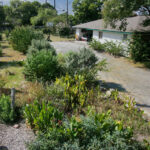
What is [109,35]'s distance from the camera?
18.2m

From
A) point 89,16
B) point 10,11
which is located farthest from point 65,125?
point 10,11

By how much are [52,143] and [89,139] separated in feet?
2.53

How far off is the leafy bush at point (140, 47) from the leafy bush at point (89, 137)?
36.8ft

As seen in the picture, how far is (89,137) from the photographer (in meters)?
3.33

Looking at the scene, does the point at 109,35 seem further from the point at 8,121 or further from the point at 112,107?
the point at 8,121

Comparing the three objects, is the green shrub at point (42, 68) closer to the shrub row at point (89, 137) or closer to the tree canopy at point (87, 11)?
the shrub row at point (89, 137)

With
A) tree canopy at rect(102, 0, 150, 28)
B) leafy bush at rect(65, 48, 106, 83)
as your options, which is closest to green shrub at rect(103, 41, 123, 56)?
tree canopy at rect(102, 0, 150, 28)

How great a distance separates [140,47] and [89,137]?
11679 millimetres

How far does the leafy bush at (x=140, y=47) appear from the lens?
13.1 m

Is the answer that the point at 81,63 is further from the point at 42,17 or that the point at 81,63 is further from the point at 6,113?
the point at 42,17

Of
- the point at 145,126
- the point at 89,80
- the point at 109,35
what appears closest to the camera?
the point at 145,126

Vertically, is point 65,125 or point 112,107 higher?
point 65,125

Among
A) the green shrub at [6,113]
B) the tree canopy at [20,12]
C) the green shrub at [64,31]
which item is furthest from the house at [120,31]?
the tree canopy at [20,12]

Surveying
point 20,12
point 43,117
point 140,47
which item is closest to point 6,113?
point 43,117
